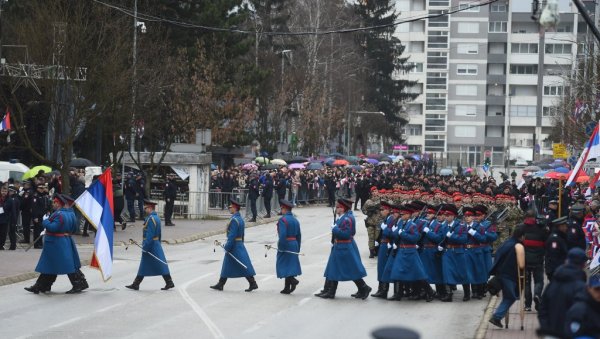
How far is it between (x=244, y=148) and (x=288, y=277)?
1854 inches

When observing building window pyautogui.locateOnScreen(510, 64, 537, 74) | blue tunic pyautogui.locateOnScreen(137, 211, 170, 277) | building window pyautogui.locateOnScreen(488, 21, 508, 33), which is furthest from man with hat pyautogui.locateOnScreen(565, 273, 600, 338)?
building window pyautogui.locateOnScreen(510, 64, 537, 74)

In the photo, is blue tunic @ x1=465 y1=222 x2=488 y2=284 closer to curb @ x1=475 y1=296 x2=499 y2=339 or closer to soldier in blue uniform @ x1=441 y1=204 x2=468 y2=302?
soldier in blue uniform @ x1=441 y1=204 x2=468 y2=302

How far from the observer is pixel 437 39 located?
395 ft

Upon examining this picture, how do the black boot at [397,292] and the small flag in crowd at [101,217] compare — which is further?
the small flag in crowd at [101,217]

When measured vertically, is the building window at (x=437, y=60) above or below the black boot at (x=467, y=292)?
above

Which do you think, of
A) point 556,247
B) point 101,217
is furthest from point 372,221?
point 556,247

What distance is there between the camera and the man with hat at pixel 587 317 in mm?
10172

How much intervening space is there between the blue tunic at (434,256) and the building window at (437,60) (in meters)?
102

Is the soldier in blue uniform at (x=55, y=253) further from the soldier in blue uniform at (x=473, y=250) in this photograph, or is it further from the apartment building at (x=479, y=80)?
the apartment building at (x=479, y=80)

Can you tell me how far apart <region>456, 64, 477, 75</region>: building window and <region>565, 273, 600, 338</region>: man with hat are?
111 m

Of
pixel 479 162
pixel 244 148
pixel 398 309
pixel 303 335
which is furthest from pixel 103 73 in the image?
pixel 479 162

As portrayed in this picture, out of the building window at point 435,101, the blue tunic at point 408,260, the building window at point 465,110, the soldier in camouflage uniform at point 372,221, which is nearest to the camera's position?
the blue tunic at point 408,260

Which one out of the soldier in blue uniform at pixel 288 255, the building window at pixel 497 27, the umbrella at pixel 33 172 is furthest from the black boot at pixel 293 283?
the building window at pixel 497 27

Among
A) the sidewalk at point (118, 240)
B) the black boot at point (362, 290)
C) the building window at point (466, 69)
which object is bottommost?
the sidewalk at point (118, 240)
